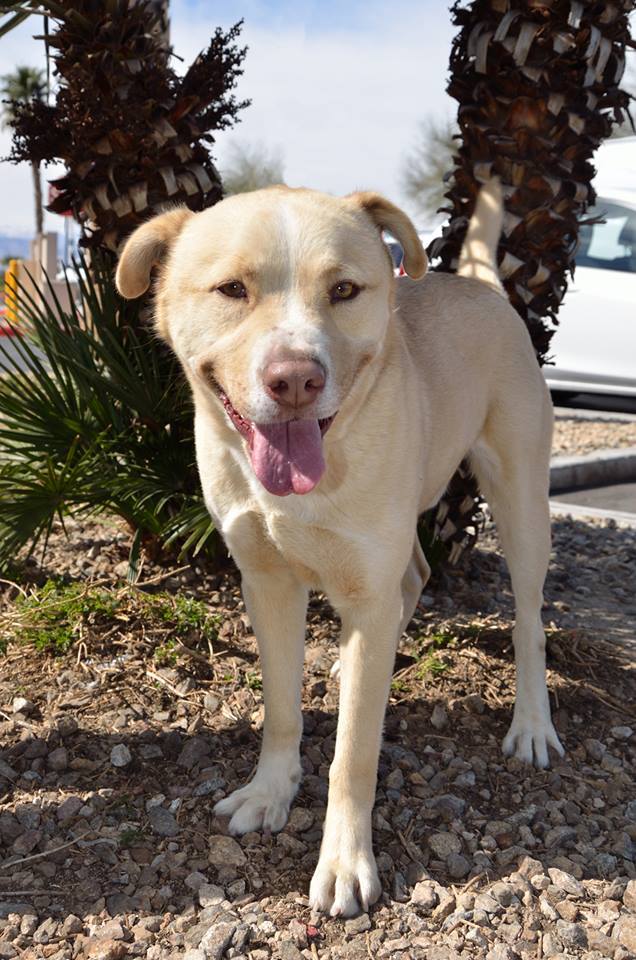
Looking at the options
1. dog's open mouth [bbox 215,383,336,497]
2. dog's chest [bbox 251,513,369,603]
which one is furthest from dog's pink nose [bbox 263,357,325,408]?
dog's chest [bbox 251,513,369,603]

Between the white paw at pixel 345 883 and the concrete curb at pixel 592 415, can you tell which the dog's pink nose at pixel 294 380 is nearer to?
the white paw at pixel 345 883

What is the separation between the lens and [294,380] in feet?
7.58

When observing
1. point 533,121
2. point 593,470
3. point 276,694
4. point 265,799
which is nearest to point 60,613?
point 276,694

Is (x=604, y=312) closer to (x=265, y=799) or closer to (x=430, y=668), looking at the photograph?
(x=430, y=668)

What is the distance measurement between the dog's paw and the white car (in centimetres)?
800

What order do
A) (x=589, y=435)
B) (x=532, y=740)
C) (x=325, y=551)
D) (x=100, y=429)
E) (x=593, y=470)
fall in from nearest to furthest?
(x=325, y=551)
(x=532, y=740)
(x=100, y=429)
(x=593, y=470)
(x=589, y=435)

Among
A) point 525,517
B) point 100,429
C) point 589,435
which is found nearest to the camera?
point 525,517

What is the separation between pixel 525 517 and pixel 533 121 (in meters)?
1.79

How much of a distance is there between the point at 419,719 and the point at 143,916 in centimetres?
130

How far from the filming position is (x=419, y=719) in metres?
3.57

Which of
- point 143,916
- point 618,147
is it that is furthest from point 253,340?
point 618,147

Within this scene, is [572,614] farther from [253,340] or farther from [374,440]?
[253,340]

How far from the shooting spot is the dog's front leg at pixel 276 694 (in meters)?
3.04

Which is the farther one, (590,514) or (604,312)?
(604,312)
